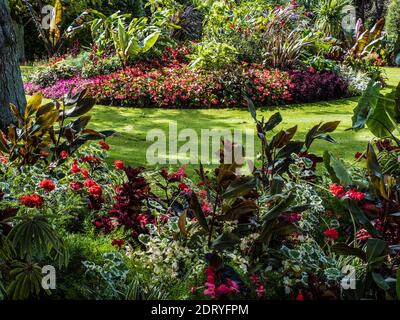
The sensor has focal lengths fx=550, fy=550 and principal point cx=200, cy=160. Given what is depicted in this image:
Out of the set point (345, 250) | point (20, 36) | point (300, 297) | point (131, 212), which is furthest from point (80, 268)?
point (20, 36)

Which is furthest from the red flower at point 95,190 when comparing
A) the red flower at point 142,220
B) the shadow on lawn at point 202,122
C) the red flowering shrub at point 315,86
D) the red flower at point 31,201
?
the red flowering shrub at point 315,86

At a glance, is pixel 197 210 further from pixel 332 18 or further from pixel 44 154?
pixel 332 18

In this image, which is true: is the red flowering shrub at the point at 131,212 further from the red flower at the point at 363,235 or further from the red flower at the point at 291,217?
the red flower at the point at 363,235

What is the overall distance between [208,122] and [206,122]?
0.03 meters

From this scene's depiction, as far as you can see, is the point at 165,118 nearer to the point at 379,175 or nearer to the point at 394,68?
the point at 379,175

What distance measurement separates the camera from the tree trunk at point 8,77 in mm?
6086

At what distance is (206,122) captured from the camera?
9031mm

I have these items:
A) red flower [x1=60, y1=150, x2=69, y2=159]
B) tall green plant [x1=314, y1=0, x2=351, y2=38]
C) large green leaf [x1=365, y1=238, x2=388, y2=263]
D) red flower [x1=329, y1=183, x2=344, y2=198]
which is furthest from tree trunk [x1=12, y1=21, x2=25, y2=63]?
large green leaf [x1=365, y1=238, x2=388, y2=263]

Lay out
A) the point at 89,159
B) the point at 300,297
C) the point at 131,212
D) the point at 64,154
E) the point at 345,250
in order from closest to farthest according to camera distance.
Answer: the point at 300,297 < the point at 345,250 < the point at 131,212 < the point at 64,154 < the point at 89,159

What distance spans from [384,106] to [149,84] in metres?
6.68

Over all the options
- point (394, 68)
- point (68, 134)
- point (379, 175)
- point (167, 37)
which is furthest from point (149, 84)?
point (394, 68)

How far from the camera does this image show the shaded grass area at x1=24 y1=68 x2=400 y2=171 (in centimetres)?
718

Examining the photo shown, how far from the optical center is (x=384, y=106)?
15.0 feet

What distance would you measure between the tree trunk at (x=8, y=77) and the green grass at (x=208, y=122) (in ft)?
4.30
